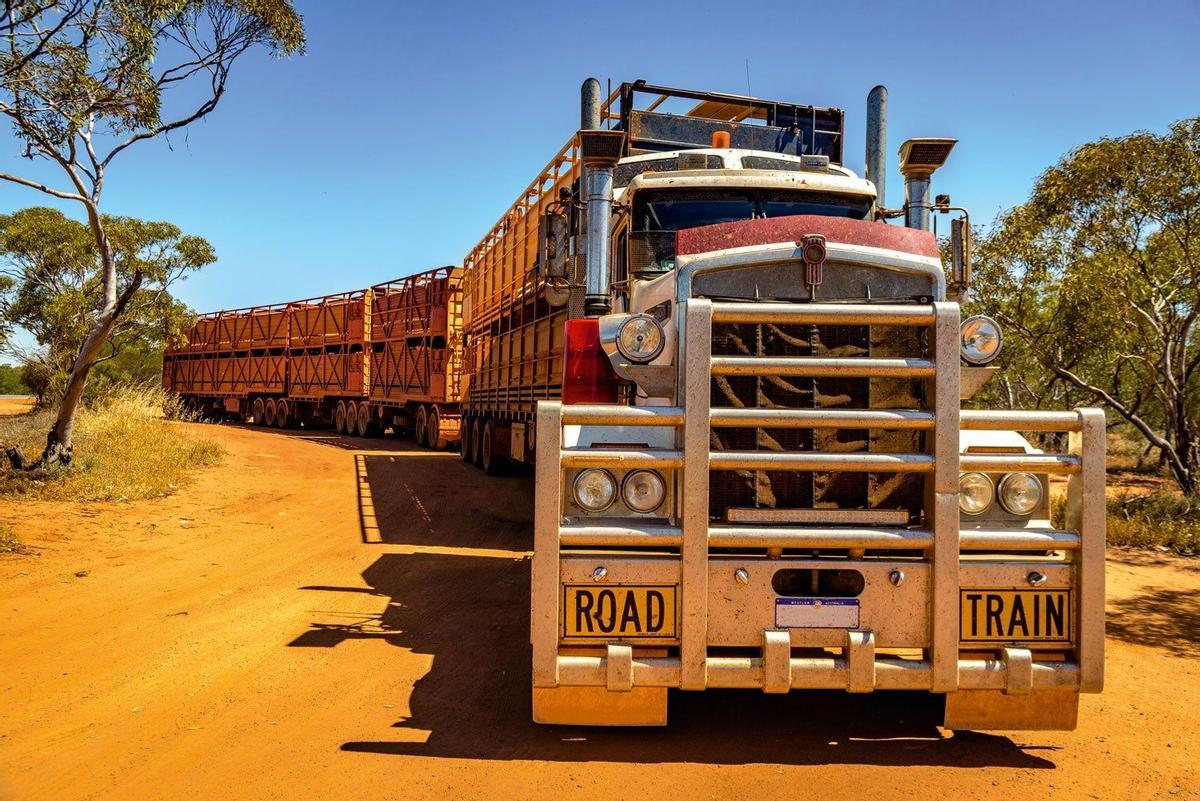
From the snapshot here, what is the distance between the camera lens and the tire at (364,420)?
2713 cm

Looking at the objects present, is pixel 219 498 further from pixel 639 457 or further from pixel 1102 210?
pixel 1102 210

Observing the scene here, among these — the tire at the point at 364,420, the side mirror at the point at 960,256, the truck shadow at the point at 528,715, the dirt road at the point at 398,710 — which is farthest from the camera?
the tire at the point at 364,420

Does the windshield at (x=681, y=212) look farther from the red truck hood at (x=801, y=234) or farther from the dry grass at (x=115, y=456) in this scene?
the dry grass at (x=115, y=456)

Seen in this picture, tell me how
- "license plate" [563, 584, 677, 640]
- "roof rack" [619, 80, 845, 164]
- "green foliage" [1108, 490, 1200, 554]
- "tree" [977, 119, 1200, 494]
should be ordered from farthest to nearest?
1. "tree" [977, 119, 1200, 494]
2. "green foliage" [1108, 490, 1200, 554]
3. "roof rack" [619, 80, 845, 164]
4. "license plate" [563, 584, 677, 640]

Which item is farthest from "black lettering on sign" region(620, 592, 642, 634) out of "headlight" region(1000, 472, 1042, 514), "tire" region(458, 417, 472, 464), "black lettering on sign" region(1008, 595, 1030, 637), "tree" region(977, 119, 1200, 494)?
"tire" region(458, 417, 472, 464)

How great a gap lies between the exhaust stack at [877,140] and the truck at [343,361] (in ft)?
43.9

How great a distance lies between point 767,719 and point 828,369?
1962 mm

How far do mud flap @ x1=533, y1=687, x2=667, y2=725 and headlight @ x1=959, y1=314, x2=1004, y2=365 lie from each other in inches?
90.1

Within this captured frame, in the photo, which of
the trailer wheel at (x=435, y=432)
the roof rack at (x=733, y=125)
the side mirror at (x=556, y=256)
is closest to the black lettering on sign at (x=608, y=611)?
the side mirror at (x=556, y=256)

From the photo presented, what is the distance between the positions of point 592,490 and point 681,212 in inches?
111

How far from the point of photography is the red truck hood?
4.50m

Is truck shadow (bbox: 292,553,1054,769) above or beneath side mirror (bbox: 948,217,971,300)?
beneath

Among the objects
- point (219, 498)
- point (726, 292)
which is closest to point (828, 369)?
point (726, 292)

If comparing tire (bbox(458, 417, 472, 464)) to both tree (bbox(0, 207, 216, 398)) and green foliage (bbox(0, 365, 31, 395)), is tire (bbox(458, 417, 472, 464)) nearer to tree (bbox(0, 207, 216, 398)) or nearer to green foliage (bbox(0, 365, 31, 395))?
tree (bbox(0, 207, 216, 398))
